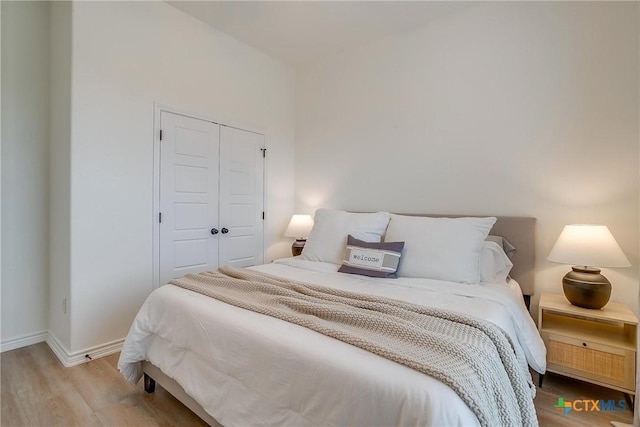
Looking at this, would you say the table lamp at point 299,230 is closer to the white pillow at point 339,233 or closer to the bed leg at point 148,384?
the white pillow at point 339,233

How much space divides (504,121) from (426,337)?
6.85ft

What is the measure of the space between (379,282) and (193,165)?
78.5 inches

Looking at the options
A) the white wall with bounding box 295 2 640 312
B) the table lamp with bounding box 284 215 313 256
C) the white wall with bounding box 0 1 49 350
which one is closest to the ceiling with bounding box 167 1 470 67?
the white wall with bounding box 295 2 640 312

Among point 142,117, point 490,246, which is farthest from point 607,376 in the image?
point 142,117

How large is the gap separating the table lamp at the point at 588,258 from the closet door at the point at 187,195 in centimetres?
279

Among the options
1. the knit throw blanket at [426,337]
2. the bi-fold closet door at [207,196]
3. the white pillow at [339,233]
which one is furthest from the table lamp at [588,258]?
the bi-fold closet door at [207,196]

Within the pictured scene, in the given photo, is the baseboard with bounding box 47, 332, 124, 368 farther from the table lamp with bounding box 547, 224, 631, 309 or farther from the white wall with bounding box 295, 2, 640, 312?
the table lamp with bounding box 547, 224, 631, 309

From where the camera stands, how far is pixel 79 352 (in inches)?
86.4

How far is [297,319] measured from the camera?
4.11 ft

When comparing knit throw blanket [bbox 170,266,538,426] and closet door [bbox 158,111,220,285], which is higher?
closet door [bbox 158,111,220,285]

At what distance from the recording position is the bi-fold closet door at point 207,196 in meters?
2.68

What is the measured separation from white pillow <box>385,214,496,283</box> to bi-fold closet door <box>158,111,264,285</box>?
5.85 feet

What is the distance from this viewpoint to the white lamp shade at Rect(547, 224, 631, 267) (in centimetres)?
175

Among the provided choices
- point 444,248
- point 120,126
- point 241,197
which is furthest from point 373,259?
point 120,126
